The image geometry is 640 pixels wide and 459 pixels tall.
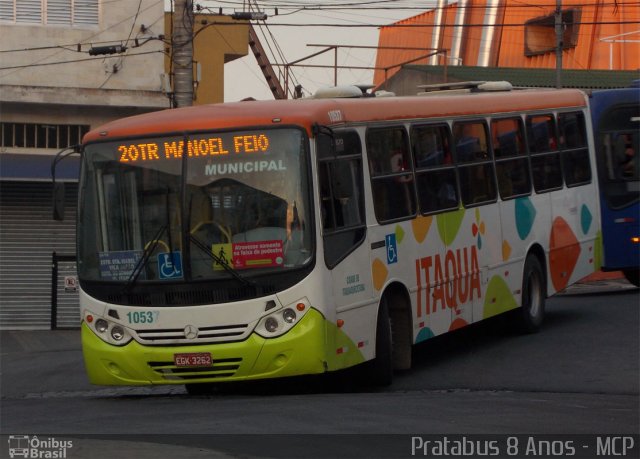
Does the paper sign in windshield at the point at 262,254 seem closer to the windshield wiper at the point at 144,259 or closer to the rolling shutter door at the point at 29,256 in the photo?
the windshield wiper at the point at 144,259

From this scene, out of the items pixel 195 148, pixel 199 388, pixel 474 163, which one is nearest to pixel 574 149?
pixel 474 163

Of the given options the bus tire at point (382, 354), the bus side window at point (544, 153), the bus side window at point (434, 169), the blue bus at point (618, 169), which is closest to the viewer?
the bus tire at point (382, 354)

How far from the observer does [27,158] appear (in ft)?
82.8

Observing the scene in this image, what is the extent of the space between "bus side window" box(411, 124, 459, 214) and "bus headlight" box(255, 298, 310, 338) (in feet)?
9.31

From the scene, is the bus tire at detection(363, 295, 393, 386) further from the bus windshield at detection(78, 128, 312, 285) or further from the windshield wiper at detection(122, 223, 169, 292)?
the windshield wiper at detection(122, 223, 169, 292)

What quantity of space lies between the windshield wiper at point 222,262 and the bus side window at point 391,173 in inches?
76.2

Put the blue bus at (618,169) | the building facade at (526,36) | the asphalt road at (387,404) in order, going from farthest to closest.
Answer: the building facade at (526,36), the blue bus at (618,169), the asphalt road at (387,404)

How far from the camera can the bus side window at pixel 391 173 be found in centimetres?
1298

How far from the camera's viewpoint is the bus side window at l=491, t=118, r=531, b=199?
52.4 feet

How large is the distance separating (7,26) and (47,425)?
17.1 meters

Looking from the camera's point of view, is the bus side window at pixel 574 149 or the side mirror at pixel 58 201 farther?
the bus side window at pixel 574 149

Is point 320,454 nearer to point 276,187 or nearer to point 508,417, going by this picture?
point 508,417

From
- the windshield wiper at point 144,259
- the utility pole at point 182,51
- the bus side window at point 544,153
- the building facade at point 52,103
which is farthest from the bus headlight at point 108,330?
the building facade at point 52,103

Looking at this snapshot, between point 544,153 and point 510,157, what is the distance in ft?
3.69
